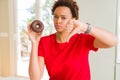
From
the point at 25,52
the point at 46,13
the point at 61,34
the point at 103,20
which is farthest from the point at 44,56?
the point at 25,52

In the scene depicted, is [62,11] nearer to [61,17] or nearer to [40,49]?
[61,17]

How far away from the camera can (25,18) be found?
15.5 feet

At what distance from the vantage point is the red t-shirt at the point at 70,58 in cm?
119

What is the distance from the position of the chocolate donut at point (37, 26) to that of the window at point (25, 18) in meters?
3.07

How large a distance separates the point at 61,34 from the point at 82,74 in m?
0.27

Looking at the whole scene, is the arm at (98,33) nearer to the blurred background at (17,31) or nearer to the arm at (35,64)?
the arm at (35,64)

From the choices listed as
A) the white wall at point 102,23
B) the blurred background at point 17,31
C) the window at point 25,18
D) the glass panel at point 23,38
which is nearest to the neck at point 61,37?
the white wall at point 102,23

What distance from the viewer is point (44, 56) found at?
1.29m

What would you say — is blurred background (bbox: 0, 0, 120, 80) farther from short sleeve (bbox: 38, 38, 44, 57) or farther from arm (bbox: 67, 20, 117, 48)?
arm (bbox: 67, 20, 117, 48)

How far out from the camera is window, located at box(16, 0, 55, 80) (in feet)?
14.4

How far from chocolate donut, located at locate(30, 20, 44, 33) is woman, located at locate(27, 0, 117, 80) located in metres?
0.03

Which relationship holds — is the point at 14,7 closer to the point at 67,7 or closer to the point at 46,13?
the point at 46,13

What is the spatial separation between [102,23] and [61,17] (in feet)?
5.08

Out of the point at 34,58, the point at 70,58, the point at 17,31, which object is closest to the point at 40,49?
the point at 34,58
